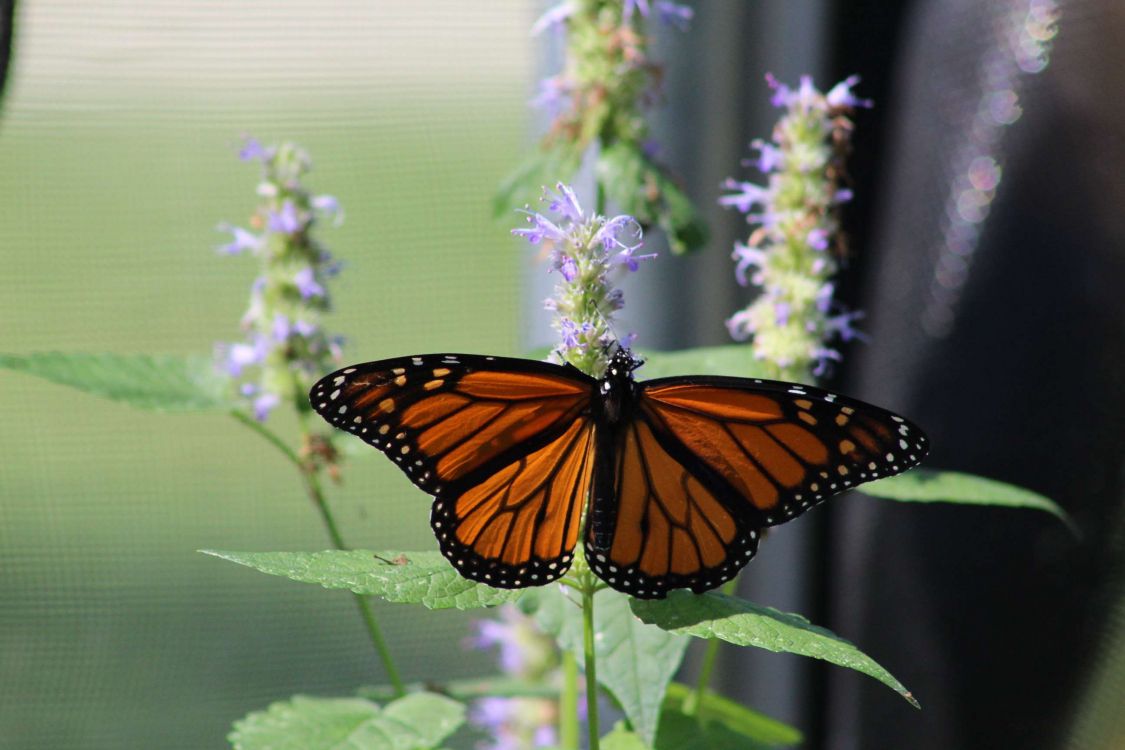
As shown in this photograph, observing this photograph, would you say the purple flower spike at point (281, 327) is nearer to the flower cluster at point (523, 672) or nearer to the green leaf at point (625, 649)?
the green leaf at point (625, 649)

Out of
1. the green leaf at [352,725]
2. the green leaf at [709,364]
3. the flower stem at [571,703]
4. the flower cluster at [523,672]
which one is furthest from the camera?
the flower cluster at [523,672]

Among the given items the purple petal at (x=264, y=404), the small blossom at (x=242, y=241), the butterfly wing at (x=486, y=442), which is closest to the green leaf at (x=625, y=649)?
the butterfly wing at (x=486, y=442)

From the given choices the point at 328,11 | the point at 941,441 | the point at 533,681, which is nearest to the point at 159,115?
the point at 328,11

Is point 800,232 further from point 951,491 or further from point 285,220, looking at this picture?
point 285,220

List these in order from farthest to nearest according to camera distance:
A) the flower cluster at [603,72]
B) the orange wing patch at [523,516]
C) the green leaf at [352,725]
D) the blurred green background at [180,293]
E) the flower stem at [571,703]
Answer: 1. the blurred green background at [180,293]
2. the flower cluster at [603,72]
3. the flower stem at [571,703]
4. the green leaf at [352,725]
5. the orange wing patch at [523,516]

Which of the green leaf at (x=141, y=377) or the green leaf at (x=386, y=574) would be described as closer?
the green leaf at (x=386, y=574)
